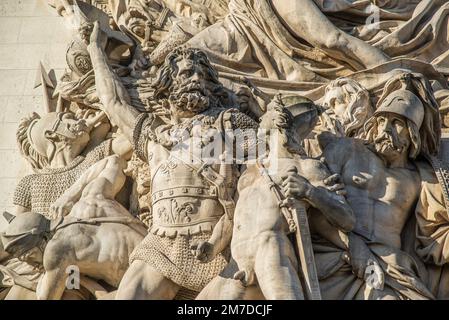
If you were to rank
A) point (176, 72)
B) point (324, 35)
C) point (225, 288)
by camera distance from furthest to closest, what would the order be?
point (324, 35)
point (176, 72)
point (225, 288)

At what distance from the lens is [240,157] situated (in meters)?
10.1

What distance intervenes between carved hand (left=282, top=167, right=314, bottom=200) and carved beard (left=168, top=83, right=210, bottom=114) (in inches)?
41.1

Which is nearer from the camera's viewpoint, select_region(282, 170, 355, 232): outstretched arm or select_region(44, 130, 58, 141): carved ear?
select_region(282, 170, 355, 232): outstretched arm

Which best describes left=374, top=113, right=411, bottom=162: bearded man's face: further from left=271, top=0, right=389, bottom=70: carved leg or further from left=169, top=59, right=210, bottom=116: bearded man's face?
left=169, top=59, right=210, bottom=116: bearded man's face

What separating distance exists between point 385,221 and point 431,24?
2071 millimetres

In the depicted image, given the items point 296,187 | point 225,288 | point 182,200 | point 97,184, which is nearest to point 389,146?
point 296,187

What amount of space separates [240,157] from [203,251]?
88 centimetres

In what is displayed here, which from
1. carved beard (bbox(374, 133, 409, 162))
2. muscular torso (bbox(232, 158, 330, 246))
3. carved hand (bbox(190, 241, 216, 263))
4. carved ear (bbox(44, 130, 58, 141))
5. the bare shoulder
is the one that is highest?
carved beard (bbox(374, 133, 409, 162))

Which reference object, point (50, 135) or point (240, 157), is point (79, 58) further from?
point (240, 157)

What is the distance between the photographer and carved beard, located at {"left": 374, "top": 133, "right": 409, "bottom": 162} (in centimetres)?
1011

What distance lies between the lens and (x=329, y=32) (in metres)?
11.0

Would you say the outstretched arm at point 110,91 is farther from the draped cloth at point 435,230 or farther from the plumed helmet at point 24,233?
the draped cloth at point 435,230

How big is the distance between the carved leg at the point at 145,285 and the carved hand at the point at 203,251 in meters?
0.32

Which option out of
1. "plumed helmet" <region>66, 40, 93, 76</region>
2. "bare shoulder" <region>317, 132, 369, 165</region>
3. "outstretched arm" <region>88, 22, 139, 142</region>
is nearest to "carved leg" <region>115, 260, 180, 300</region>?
"outstretched arm" <region>88, 22, 139, 142</region>
